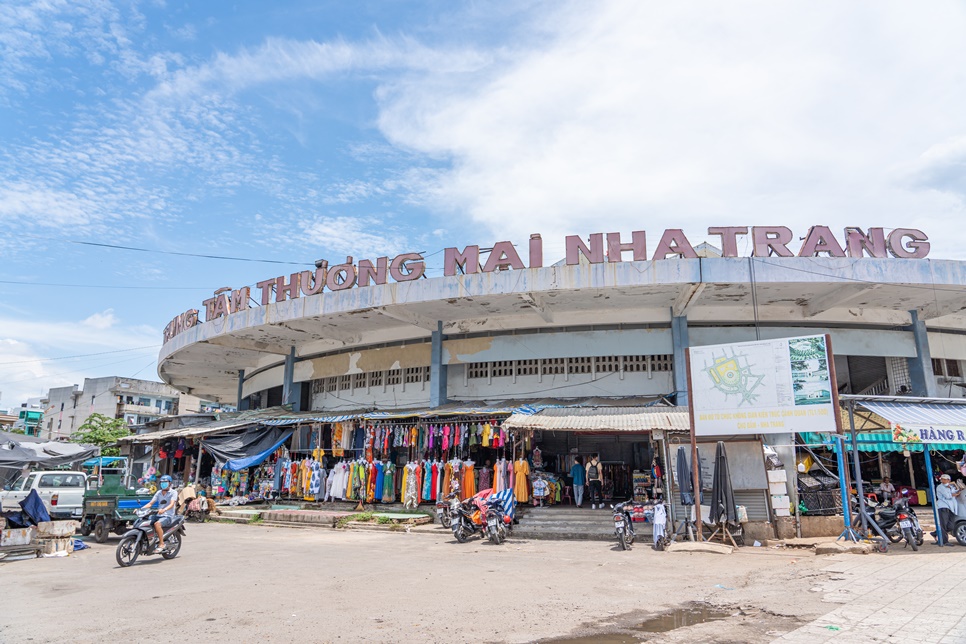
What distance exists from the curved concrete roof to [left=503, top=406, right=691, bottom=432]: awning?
2.84 metres

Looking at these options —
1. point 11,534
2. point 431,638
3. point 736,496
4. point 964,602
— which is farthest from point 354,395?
point 964,602

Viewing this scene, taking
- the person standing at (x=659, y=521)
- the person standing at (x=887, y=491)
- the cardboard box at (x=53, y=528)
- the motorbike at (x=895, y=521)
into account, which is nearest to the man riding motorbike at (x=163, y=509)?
the cardboard box at (x=53, y=528)

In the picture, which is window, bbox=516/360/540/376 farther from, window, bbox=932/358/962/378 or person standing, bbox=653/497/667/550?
window, bbox=932/358/962/378

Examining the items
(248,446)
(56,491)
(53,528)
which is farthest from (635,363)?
(56,491)

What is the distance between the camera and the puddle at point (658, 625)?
5.69m

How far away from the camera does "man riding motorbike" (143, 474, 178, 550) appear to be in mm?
10680

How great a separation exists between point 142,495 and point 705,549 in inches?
495

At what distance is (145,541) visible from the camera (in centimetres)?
1055

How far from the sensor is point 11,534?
11273 millimetres

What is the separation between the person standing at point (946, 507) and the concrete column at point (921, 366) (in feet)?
18.5

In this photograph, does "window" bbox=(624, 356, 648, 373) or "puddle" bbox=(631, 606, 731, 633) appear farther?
"window" bbox=(624, 356, 648, 373)

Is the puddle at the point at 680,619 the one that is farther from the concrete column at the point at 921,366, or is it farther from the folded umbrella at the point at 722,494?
the concrete column at the point at 921,366

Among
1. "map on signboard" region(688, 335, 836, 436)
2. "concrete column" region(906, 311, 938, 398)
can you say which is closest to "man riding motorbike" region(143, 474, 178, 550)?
"map on signboard" region(688, 335, 836, 436)

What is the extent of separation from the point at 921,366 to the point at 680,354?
6.50 m
